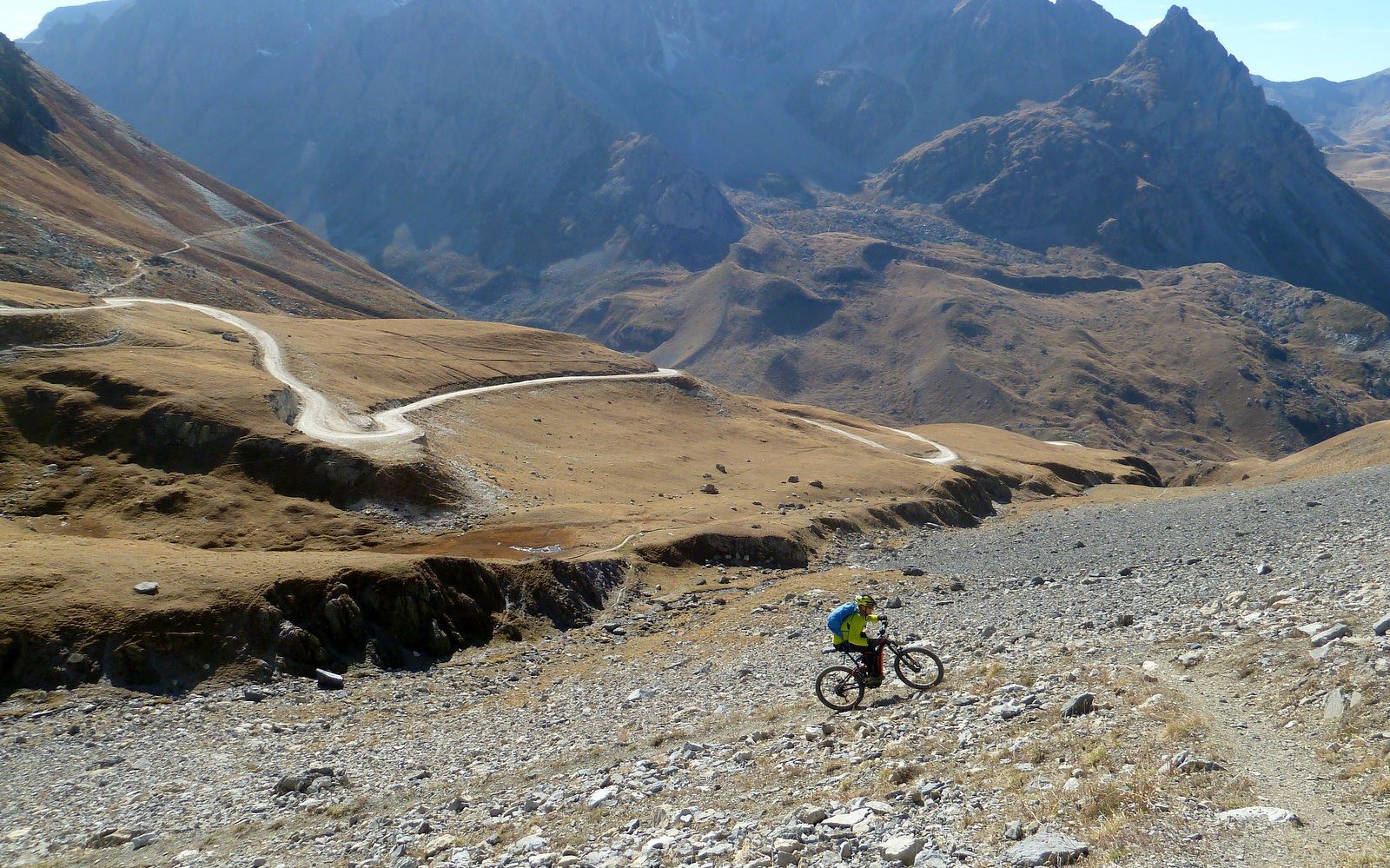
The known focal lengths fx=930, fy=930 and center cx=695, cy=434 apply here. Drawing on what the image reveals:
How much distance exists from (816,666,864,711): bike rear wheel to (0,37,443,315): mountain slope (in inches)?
4519

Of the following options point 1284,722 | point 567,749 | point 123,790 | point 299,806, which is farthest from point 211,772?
point 1284,722

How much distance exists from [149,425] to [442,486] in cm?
1727

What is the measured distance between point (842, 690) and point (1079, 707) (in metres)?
6.67

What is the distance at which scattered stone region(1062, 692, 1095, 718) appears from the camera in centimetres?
1866

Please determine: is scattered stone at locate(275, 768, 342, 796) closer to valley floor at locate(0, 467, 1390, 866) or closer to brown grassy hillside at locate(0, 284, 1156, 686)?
valley floor at locate(0, 467, 1390, 866)

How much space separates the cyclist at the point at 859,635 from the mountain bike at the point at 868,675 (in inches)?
4.3

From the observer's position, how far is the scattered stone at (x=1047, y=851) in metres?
12.8

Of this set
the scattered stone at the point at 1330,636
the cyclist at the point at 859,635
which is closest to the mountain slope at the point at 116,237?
the cyclist at the point at 859,635

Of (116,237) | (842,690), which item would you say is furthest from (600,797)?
(116,237)

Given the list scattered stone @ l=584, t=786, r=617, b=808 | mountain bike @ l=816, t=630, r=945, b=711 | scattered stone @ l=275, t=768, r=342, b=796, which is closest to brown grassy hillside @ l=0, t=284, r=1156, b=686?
scattered stone @ l=275, t=768, r=342, b=796

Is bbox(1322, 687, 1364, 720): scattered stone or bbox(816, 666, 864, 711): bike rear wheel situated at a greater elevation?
bbox(1322, 687, 1364, 720): scattered stone

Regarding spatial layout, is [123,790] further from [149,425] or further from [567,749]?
[149,425]

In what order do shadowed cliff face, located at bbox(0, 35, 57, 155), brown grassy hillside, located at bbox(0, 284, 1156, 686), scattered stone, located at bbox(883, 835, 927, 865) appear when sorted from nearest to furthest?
scattered stone, located at bbox(883, 835, 927, 865)
brown grassy hillside, located at bbox(0, 284, 1156, 686)
shadowed cliff face, located at bbox(0, 35, 57, 155)

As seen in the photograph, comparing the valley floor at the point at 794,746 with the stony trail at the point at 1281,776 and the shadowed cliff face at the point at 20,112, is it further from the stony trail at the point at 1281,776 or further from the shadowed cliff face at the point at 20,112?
the shadowed cliff face at the point at 20,112
